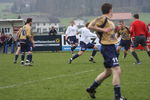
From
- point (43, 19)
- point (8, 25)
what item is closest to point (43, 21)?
point (43, 19)

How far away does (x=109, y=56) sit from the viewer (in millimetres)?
8422

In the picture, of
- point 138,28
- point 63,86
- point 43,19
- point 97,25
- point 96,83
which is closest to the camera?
point 97,25

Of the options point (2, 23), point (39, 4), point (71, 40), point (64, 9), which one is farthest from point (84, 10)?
point (71, 40)

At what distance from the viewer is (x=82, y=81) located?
11.7 metres

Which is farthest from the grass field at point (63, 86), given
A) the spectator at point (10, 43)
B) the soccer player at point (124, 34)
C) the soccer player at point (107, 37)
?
the spectator at point (10, 43)

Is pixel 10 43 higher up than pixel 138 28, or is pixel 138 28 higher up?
pixel 138 28

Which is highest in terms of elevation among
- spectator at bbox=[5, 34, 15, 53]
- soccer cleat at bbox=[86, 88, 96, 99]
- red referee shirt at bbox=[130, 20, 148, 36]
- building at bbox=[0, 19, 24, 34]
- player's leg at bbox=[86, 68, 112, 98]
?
red referee shirt at bbox=[130, 20, 148, 36]

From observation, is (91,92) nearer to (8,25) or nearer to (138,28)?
(138,28)

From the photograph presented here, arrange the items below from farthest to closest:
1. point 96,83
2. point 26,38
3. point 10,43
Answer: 1. point 10,43
2. point 26,38
3. point 96,83

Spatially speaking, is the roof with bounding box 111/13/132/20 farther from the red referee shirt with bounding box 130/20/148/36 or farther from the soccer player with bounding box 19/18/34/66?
the soccer player with bounding box 19/18/34/66

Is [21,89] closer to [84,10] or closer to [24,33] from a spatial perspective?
[24,33]

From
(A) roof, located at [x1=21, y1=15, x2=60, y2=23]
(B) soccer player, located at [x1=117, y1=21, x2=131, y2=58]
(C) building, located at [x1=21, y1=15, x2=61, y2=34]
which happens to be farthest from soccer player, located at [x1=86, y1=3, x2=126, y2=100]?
(A) roof, located at [x1=21, y1=15, x2=60, y2=23]

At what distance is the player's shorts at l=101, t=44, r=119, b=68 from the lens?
27.5 ft

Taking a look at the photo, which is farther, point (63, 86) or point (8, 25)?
point (8, 25)
